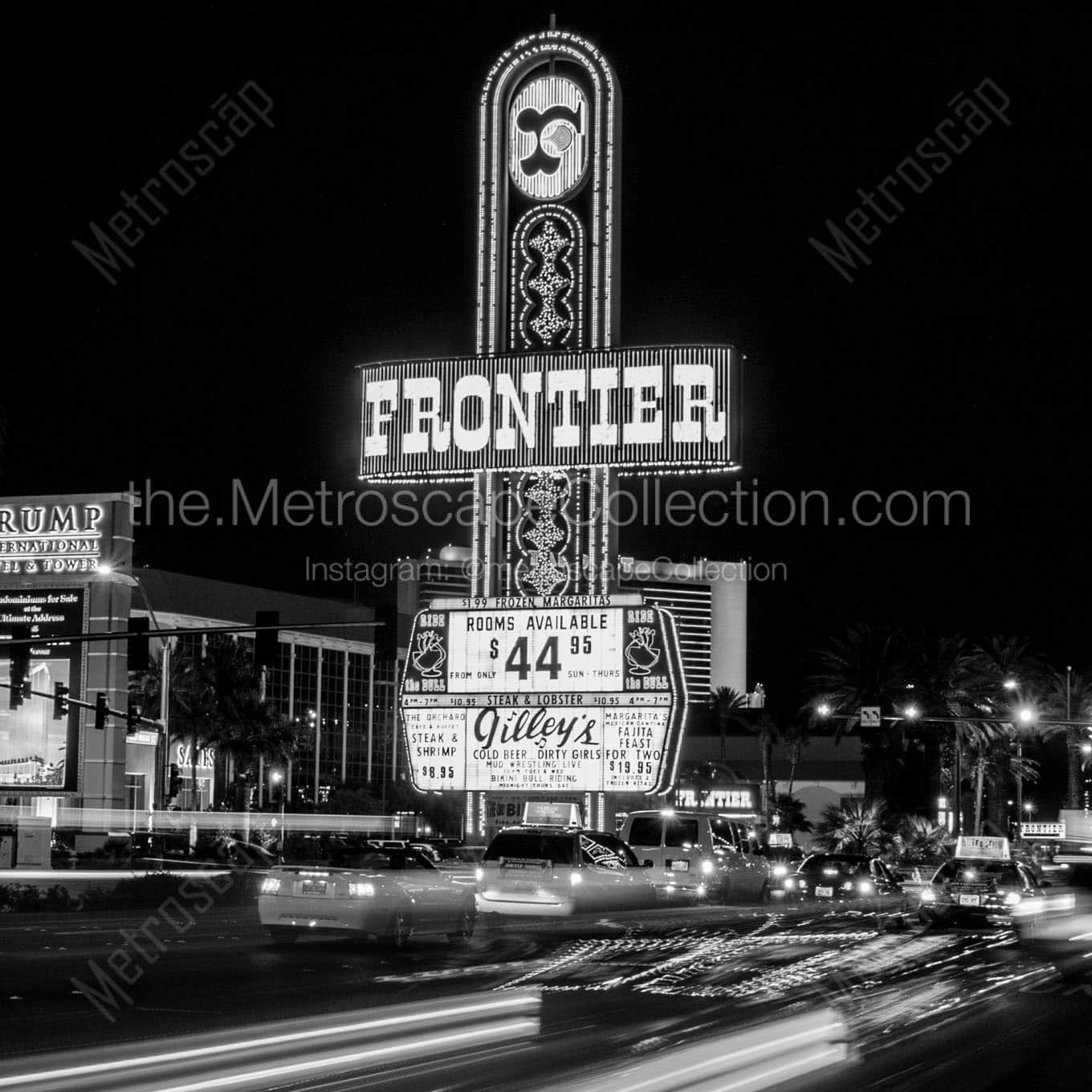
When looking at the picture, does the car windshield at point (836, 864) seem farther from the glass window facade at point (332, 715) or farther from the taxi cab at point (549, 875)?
the glass window facade at point (332, 715)

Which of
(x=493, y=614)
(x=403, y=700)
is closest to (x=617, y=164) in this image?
(x=493, y=614)

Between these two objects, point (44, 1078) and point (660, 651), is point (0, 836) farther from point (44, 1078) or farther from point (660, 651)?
point (44, 1078)

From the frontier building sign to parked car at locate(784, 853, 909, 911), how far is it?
10.7m

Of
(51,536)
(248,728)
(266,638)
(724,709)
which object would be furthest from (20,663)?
(724,709)

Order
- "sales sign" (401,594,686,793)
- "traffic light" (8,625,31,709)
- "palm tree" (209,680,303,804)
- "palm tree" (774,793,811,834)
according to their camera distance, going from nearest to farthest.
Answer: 1. "traffic light" (8,625,31,709)
2. "sales sign" (401,594,686,793)
3. "palm tree" (209,680,303,804)
4. "palm tree" (774,793,811,834)

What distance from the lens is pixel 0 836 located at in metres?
49.4

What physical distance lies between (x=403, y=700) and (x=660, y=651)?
7.17 meters

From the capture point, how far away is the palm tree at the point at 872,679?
68188 mm

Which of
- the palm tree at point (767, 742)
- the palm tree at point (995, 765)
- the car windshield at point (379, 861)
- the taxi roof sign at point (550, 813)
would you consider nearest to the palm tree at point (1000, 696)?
the palm tree at point (995, 765)

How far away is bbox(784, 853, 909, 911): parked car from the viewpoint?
137 feet

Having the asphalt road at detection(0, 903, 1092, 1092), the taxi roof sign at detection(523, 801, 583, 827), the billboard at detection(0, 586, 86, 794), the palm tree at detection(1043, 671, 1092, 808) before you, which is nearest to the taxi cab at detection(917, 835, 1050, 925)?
the asphalt road at detection(0, 903, 1092, 1092)

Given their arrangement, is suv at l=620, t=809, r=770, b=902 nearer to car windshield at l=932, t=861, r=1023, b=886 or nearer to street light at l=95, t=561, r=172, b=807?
car windshield at l=932, t=861, r=1023, b=886

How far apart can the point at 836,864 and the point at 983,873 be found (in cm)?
1644

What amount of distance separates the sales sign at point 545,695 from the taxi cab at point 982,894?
15.8 metres
